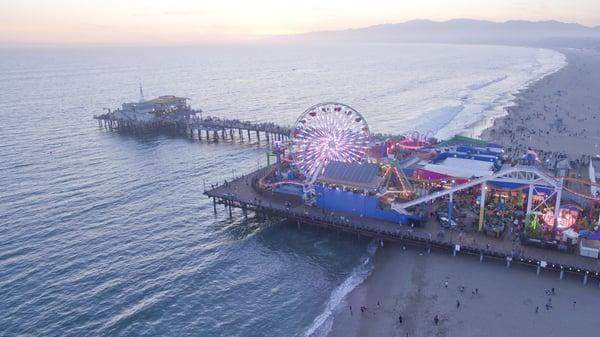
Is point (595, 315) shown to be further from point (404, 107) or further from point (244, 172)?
point (404, 107)

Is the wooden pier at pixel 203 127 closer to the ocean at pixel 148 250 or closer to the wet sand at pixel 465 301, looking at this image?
the ocean at pixel 148 250

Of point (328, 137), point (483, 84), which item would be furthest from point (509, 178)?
point (483, 84)

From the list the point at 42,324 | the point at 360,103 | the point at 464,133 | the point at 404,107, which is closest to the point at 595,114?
the point at 464,133

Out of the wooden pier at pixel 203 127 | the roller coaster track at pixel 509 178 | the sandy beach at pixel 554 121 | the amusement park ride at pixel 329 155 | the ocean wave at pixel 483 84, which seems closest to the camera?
the roller coaster track at pixel 509 178

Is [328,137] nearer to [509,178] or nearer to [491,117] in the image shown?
[509,178]

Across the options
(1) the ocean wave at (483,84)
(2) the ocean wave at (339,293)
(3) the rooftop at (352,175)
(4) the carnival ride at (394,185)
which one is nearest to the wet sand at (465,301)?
(2) the ocean wave at (339,293)

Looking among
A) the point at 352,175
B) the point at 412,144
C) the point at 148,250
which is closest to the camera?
the point at 148,250
